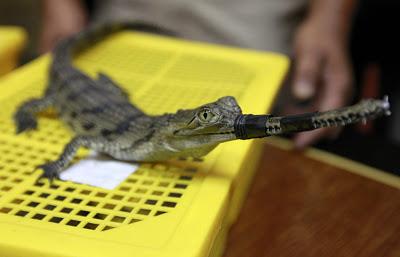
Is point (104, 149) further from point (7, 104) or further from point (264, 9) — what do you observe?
point (264, 9)

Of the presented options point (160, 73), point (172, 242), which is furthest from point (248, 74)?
point (172, 242)

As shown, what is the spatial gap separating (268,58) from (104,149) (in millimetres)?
636

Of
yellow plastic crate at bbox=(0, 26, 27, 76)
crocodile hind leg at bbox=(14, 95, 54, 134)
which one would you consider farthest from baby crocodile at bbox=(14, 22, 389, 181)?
yellow plastic crate at bbox=(0, 26, 27, 76)

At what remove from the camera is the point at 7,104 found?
138 cm

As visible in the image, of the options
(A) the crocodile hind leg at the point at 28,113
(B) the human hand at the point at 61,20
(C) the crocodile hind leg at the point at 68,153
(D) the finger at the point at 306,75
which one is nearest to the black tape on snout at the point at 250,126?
(C) the crocodile hind leg at the point at 68,153

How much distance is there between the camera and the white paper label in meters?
1.04

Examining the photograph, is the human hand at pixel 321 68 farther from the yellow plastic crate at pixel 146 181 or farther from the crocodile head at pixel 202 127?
the crocodile head at pixel 202 127

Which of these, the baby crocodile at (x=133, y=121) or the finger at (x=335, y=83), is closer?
the baby crocodile at (x=133, y=121)

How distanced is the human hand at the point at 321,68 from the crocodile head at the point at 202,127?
0.70 metres

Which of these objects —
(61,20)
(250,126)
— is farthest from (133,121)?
(61,20)

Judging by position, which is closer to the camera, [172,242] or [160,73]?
[172,242]

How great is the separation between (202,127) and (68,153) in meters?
0.33

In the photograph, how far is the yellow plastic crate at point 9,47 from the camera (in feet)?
5.35

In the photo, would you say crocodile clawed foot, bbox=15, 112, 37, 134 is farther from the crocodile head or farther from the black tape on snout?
the black tape on snout
